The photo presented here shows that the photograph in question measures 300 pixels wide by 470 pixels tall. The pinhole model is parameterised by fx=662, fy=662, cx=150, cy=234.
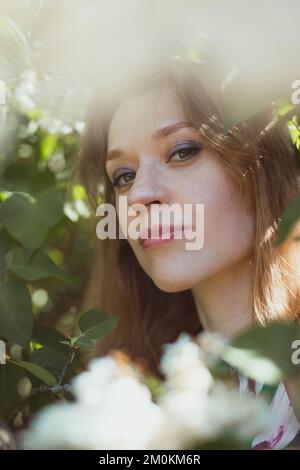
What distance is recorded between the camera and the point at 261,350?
0.42m

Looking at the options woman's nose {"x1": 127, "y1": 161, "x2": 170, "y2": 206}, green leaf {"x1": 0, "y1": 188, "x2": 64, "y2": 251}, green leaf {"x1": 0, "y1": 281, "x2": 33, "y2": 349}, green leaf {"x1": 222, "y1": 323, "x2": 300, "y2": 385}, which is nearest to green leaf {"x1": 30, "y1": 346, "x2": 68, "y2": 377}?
green leaf {"x1": 0, "y1": 281, "x2": 33, "y2": 349}

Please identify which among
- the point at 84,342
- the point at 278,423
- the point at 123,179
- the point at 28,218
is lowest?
the point at 278,423

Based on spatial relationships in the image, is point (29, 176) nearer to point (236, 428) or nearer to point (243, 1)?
point (243, 1)

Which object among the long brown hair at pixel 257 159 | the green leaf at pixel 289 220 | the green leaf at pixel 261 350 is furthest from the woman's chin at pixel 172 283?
the green leaf at pixel 261 350

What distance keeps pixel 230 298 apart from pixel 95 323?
33 centimetres

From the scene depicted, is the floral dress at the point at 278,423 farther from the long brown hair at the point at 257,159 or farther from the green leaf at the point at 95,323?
the green leaf at the point at 95,323

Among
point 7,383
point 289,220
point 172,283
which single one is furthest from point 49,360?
point 289,220

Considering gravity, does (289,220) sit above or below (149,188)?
below

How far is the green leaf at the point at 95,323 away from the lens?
2.98 feet

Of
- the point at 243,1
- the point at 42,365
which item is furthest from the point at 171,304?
the point at 243,1

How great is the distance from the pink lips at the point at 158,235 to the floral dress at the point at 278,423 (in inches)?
10.2

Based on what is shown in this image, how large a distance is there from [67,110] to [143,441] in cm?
87

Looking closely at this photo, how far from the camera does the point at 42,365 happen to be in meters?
0.95

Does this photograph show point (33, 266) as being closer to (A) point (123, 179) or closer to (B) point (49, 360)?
(B) point (49, 360)
